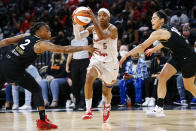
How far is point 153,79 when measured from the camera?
10.1 meters

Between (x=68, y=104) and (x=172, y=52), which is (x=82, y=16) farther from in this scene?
(x=68, y=104)

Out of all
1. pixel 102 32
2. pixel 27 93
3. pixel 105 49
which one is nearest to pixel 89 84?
pixel 105 49

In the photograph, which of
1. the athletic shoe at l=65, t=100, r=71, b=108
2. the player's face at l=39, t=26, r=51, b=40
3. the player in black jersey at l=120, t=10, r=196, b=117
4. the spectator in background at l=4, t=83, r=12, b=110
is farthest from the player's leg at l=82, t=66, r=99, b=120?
the spectator in background at l=4, t=83, r=12, b=110

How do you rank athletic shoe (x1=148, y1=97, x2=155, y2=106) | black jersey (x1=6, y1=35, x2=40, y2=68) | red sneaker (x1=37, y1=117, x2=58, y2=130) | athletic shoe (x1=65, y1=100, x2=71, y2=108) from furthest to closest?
athletic shoe (x1=65, y1=100, x2=71, y2=108), athletic shoe (x1=148, y1=97, x2=155, y2=106), red sneaker (x1=37, y1=117, x2=58, y2=130), black jersey (x1=6, y1=35, x2=40, y2=68)

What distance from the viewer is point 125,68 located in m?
10.2

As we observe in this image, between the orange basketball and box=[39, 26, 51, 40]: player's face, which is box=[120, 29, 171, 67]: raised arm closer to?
the orange basketball

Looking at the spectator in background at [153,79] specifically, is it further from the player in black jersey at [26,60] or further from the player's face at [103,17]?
the player in black jersey at [26,60]

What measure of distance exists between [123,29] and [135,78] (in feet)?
9.39

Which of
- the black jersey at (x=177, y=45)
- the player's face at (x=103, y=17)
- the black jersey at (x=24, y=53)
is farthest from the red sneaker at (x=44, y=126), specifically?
the black jersey at (x=177, y=45)

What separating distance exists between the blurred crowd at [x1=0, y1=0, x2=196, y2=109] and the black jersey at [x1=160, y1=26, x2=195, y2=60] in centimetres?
340

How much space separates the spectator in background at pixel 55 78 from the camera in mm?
10156

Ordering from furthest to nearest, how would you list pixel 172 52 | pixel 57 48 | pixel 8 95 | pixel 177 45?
pixel 8 95 < pixel 172 52 < pixel 177 45 < pixel 57 48

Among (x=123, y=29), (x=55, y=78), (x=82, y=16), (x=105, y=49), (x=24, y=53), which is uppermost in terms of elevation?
(x=123, y=29)

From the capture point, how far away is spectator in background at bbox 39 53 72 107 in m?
10.2
